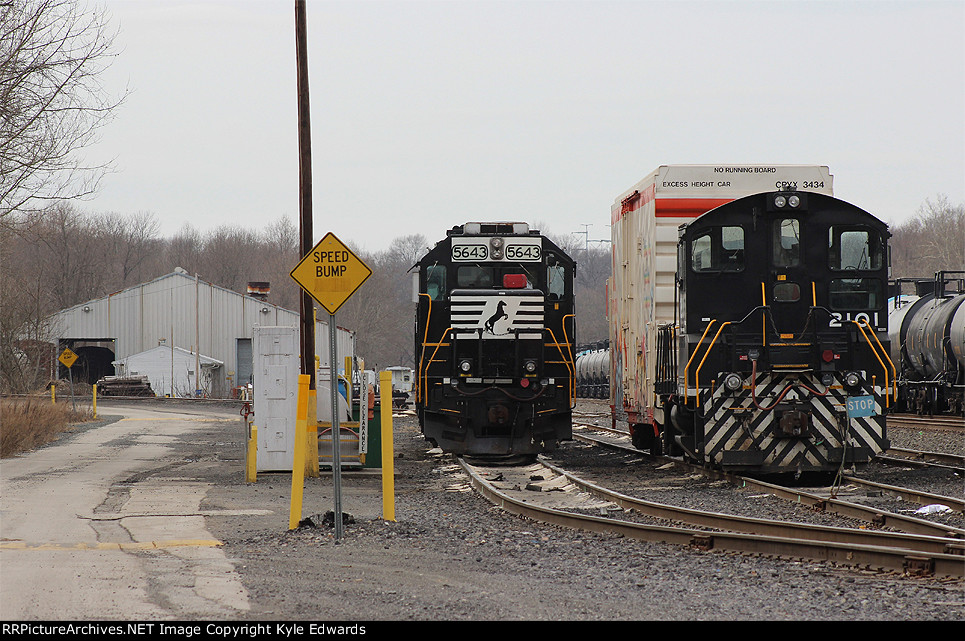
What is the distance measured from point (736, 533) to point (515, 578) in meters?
2.31

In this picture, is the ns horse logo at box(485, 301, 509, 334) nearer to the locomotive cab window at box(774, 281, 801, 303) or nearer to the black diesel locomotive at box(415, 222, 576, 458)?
the black diesel locomotive at box(415, 222, 576, 458)

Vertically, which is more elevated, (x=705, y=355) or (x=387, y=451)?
(x=705, y=355)

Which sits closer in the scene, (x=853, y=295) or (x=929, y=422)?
(x=853, y=295)

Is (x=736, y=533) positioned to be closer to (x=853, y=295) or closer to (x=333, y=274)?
(x=333, y=274)

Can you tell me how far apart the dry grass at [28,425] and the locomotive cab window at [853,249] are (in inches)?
613

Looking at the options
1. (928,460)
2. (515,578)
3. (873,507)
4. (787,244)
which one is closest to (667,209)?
(787,244)

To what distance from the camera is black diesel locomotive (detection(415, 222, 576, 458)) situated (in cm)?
1602

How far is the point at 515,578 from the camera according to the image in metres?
7.26

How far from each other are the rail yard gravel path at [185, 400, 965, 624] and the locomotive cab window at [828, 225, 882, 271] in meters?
3.90

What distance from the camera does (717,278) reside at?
12.6 metres

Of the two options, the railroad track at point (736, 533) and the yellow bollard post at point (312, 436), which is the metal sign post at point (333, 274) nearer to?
the railroad track at point (736, 533)

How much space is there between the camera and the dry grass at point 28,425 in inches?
786
